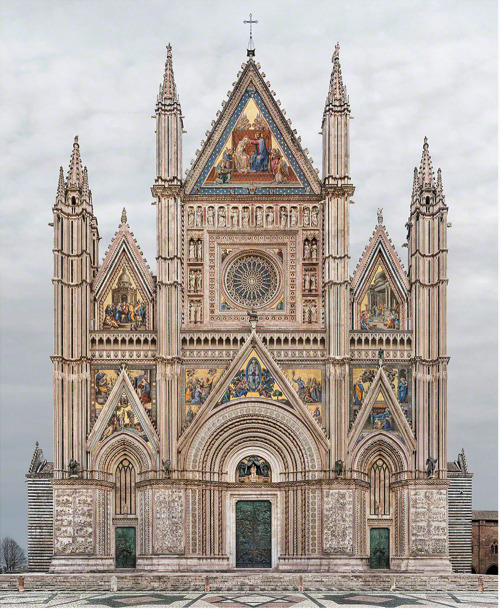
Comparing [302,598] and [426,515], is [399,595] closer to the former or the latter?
[302,598]

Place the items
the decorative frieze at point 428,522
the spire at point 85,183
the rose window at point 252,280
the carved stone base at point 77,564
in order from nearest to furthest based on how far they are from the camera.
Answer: the carved stone base at point 77,564
the decorative frieze at point 428,522
the rose window at point 252,280
the spire at point 85,183

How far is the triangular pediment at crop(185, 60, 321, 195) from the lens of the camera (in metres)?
41.1

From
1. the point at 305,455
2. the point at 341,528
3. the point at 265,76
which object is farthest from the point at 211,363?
the point at 265,76

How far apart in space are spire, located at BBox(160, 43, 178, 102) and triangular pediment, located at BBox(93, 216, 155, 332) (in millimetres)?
5470

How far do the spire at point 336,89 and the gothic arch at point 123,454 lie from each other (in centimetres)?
1468

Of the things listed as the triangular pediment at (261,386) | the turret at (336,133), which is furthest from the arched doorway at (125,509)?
the turret at (336,133)

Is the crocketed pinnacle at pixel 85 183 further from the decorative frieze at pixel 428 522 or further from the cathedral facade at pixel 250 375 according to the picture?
the decorative frieze at pixel 428 522

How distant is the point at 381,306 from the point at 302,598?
1357 centimetres

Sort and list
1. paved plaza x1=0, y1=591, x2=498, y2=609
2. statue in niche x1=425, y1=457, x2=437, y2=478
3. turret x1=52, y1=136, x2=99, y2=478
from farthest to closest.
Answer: turret x1=52, y1=136, x2=99, y2=478 < statue in niche x1=425, y1=457, x2=437, y2=478 < paved plaza x1=0, y1=591, x2=498, y2=609

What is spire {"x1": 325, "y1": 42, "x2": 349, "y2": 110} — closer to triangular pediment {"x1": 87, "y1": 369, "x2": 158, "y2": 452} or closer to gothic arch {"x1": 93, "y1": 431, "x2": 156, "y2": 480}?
triangular pediment {"x1": 87, "y1": 369, "x2": 158, "y2": 452}

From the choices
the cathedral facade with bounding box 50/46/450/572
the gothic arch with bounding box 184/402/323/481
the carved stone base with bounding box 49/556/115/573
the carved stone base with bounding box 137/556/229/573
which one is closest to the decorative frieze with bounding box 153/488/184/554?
the cathedral facade with bounding box 50/46/450/572

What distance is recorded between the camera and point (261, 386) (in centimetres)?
3944

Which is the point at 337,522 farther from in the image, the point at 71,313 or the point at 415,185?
the point at 415,185

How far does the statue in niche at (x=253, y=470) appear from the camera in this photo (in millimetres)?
39719
